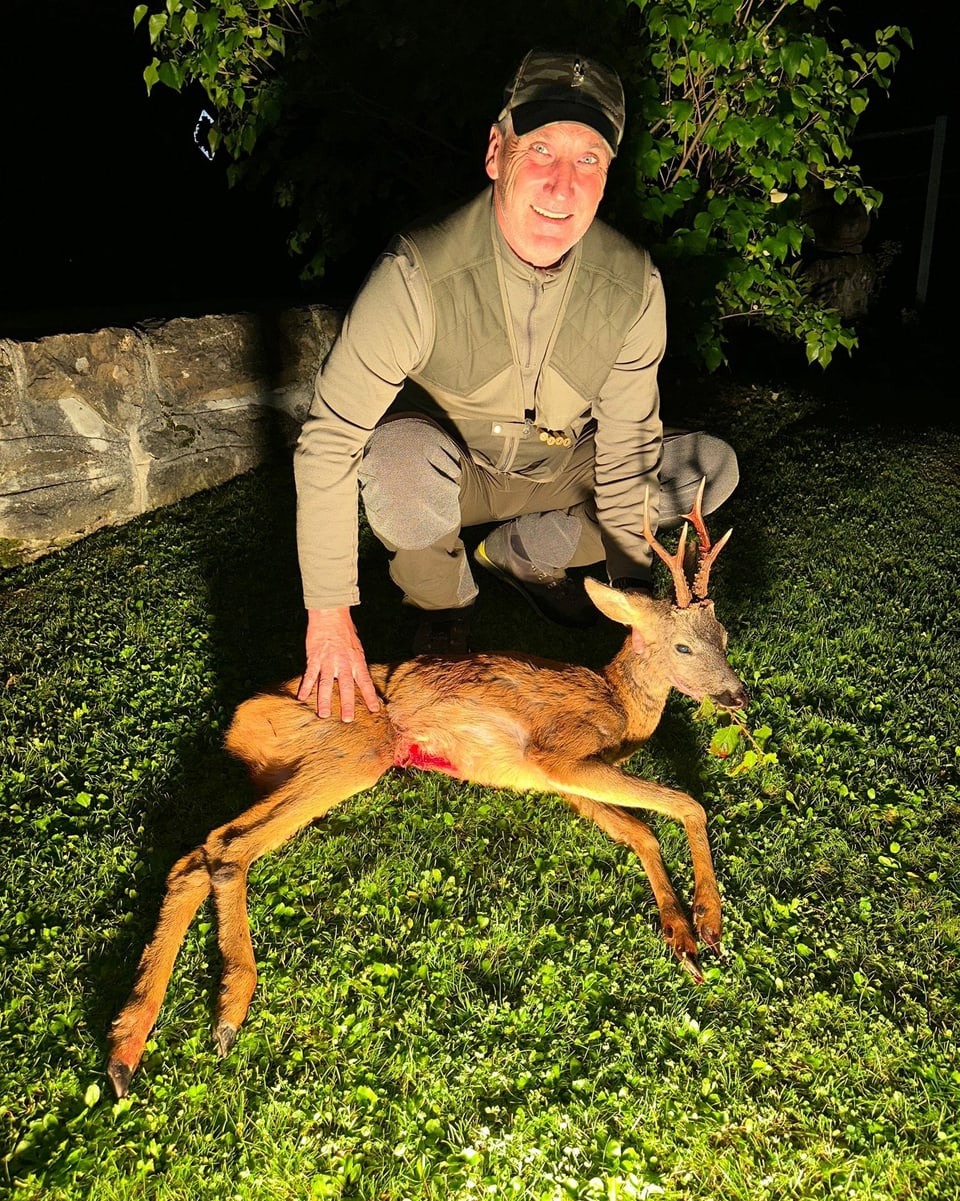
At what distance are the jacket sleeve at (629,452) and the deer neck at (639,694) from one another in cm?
43

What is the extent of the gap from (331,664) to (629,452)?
4.90 feet

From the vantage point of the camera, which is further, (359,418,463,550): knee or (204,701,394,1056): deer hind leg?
(359,418,463,550): knee

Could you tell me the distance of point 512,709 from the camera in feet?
11.3

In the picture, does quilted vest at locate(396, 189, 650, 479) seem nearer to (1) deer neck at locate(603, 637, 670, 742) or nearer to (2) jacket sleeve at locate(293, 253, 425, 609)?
(2) jacket sleeve at locate(293, 253, 425, 609)

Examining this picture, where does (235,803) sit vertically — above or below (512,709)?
below

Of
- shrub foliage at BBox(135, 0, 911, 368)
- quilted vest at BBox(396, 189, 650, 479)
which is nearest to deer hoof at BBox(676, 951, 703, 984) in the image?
quilted vest at BBox(396, 189, 650, 479)

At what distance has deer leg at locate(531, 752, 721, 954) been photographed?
313cm

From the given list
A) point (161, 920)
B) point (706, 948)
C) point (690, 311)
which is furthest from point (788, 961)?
point (690, 311)

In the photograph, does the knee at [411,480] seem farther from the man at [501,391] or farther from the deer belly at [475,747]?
the deer belly at [475,747]

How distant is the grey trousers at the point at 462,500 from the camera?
385 cm

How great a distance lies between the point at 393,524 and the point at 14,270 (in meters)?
7.40

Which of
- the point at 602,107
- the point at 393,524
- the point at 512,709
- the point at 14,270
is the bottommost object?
the point at 14,270

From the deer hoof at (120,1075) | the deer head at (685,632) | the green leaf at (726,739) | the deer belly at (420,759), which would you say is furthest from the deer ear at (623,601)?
the deer hoof at (120,1075)

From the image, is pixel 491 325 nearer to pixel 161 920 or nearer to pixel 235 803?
pixel 235 803
